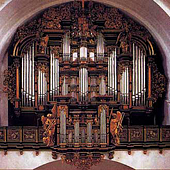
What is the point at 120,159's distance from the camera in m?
13.4

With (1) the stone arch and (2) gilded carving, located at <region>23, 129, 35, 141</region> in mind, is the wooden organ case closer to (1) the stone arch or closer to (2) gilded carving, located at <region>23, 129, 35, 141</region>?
(1) the stone arch

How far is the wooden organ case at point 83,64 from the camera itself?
14023 mm

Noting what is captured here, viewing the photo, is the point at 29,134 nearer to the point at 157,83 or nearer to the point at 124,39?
the point at 124,39

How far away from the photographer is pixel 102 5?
47.4ft

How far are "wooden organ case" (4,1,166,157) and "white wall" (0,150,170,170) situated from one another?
136 cm

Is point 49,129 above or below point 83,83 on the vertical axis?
below

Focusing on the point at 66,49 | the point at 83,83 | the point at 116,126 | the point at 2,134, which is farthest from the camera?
the point at 66,49

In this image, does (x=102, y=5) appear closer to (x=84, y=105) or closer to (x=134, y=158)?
(x=84, y=105)

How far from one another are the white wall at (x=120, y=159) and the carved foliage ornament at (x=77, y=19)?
438 cm

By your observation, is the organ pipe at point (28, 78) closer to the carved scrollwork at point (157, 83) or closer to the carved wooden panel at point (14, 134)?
the carved wooden panel at point (14, 134)

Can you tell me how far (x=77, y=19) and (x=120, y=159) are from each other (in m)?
5.45

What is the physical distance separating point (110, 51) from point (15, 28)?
3723mm

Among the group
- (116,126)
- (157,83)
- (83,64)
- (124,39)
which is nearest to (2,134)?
(83,64)

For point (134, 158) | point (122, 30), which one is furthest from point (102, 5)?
point (134, 158)
